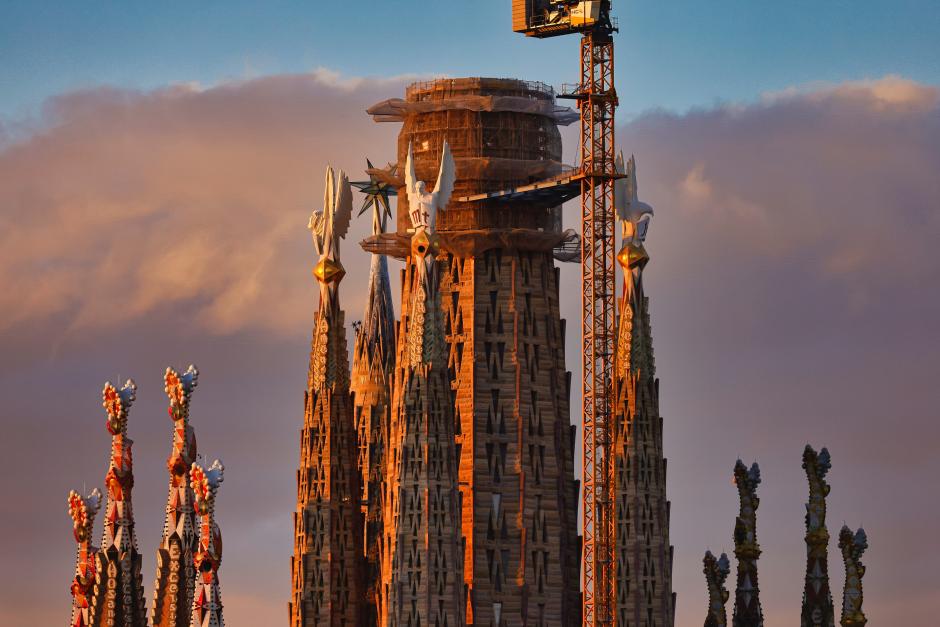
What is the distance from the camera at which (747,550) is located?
615 feet

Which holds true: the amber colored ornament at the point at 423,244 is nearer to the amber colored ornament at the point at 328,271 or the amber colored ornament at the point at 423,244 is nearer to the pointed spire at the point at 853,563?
the amber colored ornament at the point at 328,271

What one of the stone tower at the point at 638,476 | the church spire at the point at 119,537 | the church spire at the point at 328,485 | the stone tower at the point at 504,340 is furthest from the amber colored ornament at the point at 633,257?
the church spire at the point at 119,537

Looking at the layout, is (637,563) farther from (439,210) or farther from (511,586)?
(439,210)

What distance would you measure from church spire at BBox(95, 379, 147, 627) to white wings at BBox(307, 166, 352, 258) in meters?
19.0

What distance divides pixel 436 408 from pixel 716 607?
17.7 metres

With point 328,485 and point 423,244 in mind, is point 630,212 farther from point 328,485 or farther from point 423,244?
point 328,485

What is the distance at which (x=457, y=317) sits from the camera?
7579 inches

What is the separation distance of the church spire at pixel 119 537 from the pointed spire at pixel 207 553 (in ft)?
44.0

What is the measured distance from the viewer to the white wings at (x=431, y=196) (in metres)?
186

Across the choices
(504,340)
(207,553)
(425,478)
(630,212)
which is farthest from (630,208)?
(207,553)

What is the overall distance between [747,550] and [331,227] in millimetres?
25893

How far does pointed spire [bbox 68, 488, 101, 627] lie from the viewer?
182 metres

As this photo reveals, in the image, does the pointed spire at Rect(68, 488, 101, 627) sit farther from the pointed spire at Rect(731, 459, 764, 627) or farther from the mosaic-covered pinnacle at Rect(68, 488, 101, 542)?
the pointed spire at Rect(731, 459, 764, 627)

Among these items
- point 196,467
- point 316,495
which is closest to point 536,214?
point 316,495
